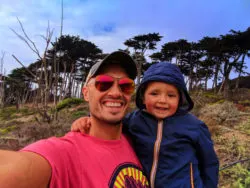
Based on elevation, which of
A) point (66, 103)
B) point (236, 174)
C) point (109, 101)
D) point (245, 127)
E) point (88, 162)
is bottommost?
point (66, 103)

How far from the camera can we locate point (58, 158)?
115 centimetres

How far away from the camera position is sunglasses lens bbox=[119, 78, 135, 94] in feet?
5.58

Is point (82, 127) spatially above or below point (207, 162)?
above

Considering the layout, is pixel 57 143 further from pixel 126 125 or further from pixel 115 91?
pixel 126 125

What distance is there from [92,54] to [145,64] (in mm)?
5953

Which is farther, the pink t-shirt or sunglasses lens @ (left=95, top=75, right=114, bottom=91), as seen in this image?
sunglasses lens @ (left=95, top=75, right=114, bottom=91)

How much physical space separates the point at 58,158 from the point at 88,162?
178mm

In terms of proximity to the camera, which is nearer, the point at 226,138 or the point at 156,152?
the point at 156,152

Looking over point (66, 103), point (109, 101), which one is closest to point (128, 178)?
point (109, 101)

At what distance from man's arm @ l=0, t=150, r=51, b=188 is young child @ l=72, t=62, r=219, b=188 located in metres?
0.58

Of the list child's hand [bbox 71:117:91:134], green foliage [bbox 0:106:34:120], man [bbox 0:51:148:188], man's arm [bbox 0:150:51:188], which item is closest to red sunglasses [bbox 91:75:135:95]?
man [bbox 0:51:148:188]

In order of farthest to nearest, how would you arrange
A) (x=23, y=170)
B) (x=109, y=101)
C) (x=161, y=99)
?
1. (x=161, y=99)
2. (x=109, y=101)
3. (x=23, y=170)

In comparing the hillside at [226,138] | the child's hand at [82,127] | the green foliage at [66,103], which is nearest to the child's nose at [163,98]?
the child's hand at [82,127]

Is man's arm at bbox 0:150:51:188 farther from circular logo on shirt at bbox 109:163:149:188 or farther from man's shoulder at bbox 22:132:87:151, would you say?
circular logo on shirt at bbox 109:163:149:188
